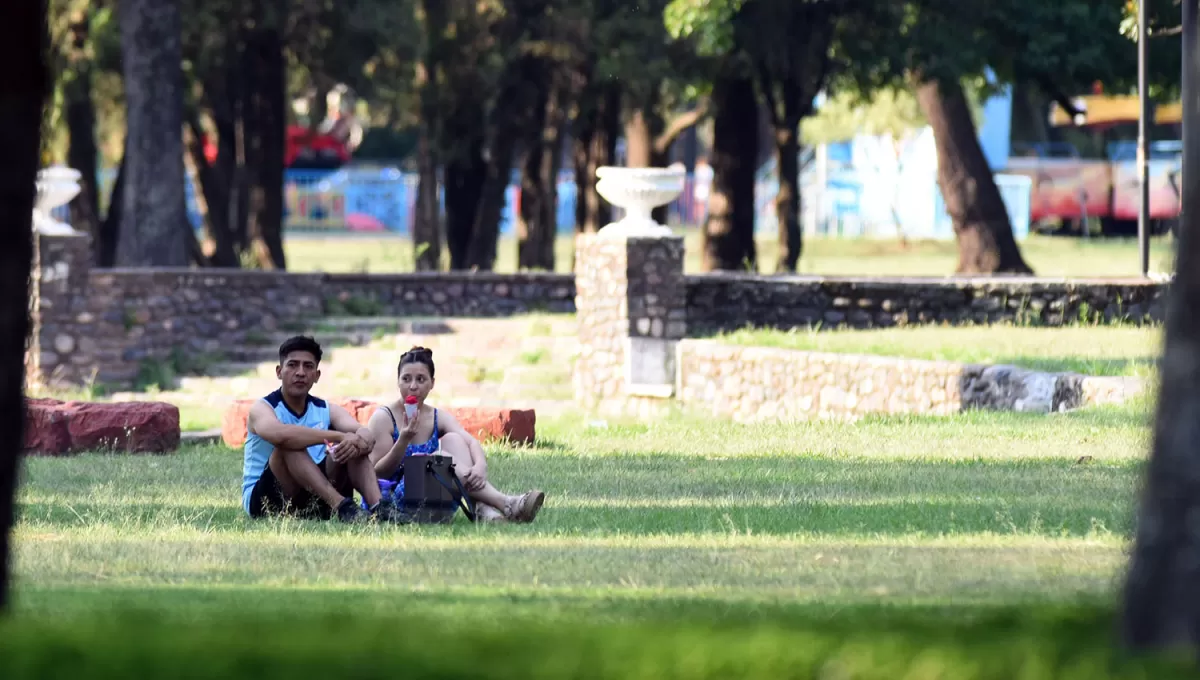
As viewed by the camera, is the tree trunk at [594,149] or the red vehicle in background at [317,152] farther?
the red vehicle in background at [317,152]

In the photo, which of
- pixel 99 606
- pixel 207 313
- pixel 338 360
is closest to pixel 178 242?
pixel 207 313

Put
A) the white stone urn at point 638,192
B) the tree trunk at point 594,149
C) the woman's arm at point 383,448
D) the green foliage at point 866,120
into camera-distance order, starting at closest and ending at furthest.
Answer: the woman's arm at point 383,448 → the white stone urn at point 638,192 → the tree trunk at point 594,149 → the green foliage at point 866,120

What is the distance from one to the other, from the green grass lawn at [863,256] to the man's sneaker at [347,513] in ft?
85.9

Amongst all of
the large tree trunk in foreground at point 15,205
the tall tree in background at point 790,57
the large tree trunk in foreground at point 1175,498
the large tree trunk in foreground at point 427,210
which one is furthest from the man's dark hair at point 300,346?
the large tree trunk in foreground at point 427,210

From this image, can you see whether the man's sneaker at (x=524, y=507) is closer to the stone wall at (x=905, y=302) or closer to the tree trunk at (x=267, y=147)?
the stone wall at (x=905, y=302)

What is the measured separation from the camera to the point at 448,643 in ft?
14.8

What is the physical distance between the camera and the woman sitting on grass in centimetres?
1026

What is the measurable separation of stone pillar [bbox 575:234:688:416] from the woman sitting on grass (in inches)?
393

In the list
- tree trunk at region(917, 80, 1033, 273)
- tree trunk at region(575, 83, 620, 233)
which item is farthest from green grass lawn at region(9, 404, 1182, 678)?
tree trunk at region(917, 80, 1033, 273)

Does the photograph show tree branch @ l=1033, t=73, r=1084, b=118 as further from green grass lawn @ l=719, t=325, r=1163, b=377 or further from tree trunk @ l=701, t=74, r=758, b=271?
green grass lawn @ l=719, t=325, r=1163, b=377

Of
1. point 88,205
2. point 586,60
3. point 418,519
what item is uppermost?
point 586,60

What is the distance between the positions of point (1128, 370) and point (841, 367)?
2589mm

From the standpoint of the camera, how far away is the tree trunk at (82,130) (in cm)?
2908

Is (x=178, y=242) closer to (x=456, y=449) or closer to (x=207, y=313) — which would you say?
(x=207, y=313)
